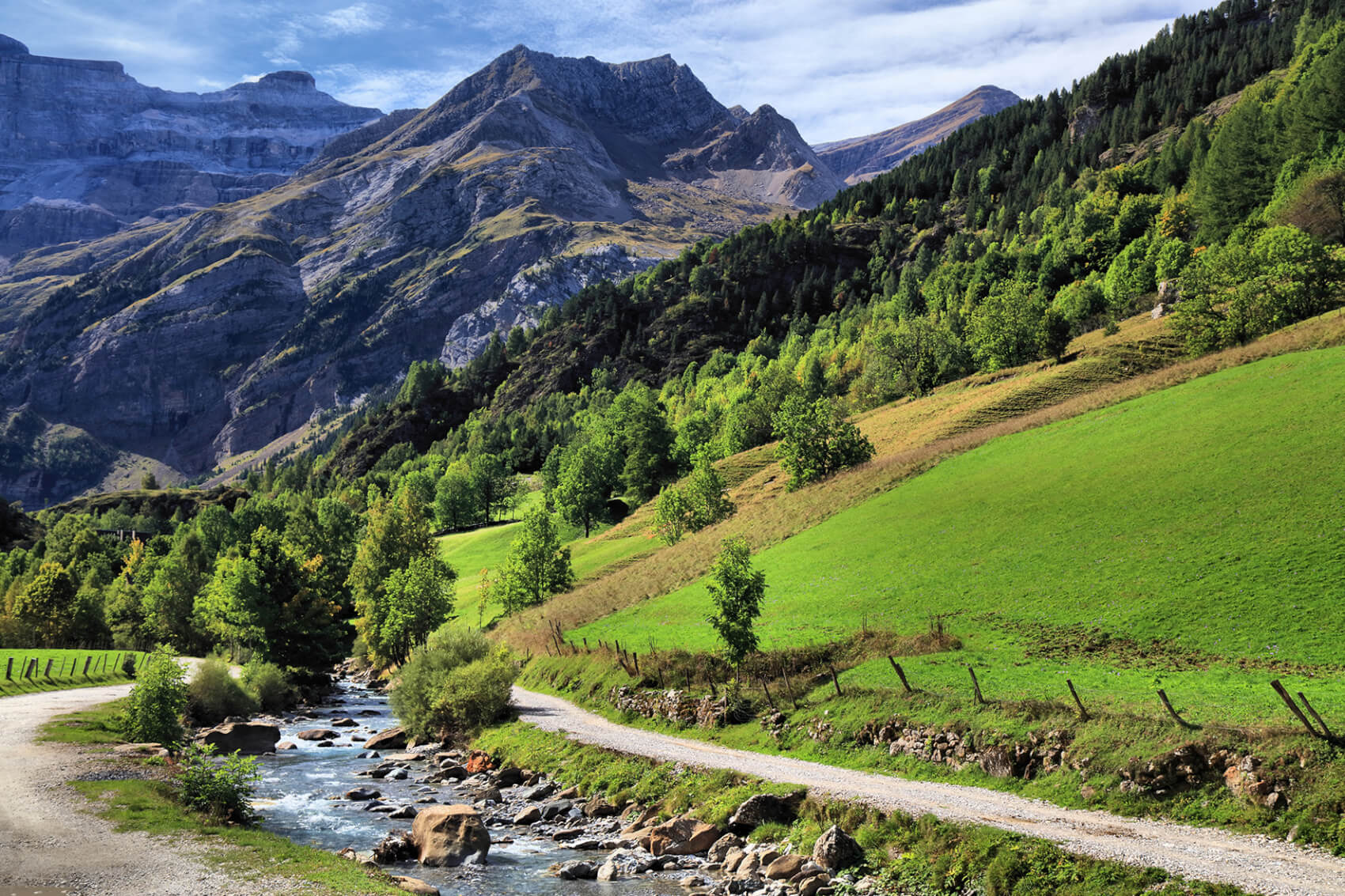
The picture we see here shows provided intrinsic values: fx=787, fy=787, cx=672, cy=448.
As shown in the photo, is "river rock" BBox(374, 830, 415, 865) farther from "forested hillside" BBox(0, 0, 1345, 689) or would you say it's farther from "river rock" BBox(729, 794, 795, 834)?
"forested hillside" BBox(0, 0, 1345, 689)

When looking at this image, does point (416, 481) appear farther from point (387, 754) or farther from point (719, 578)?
point (719, 578)

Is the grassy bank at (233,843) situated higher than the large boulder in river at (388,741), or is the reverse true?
the grassy bank at (233,843)

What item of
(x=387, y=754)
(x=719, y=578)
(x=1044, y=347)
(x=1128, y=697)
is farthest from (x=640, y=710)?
(x=1044, y=347)

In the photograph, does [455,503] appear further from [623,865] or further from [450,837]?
[623,865]

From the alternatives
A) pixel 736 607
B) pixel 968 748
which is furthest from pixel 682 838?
pixel 736 607

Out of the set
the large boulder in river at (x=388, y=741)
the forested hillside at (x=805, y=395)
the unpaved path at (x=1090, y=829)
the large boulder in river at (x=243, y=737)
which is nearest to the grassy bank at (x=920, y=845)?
the unpaved path at (x=1090, y=829)

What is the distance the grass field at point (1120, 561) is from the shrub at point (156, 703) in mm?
26417

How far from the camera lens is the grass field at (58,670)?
5711 centimetres

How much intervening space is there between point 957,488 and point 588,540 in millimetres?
62158

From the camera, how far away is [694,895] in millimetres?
24734

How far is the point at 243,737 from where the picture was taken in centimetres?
5109

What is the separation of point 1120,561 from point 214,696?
61.2 meters

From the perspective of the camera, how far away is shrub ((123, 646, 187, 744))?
40.0 m

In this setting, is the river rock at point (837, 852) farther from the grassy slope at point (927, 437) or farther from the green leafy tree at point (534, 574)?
the green leafy tree at point (534, 574)
